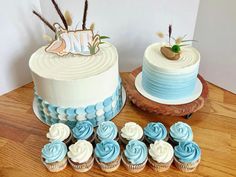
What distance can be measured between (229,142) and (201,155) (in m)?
0.09

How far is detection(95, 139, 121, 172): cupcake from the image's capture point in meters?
0.61

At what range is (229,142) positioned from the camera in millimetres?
692

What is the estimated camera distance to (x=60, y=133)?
2.12 ft

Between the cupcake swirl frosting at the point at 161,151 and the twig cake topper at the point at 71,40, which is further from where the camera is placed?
the twig cake topper at the point at 71,40

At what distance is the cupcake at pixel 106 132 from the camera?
65 centimetres

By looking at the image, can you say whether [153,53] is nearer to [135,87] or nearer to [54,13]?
[135,87]

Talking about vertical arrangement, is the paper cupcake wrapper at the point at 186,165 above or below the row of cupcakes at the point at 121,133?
below

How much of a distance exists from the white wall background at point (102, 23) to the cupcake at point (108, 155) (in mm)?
367

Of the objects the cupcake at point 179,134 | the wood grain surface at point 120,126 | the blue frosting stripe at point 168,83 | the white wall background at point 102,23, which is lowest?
the wood grain surface at point 120,126

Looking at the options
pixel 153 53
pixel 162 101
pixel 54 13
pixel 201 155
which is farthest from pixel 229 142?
pixel 54 13

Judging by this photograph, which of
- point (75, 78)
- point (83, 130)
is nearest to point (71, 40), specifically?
point (75, 78)

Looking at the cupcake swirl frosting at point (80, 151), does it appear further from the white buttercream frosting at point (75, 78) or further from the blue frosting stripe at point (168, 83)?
the blue frosting stripe at point (168, 83)

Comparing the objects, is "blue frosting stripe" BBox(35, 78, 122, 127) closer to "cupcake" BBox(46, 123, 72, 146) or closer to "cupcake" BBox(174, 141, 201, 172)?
"cupcake" BBox(46, 123, 72, 146)

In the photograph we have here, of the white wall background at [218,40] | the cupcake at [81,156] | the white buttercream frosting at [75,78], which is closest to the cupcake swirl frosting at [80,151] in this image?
the cupcake at [81,156]
